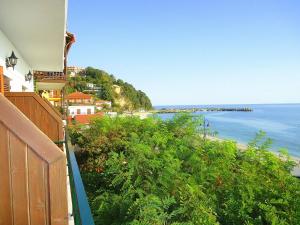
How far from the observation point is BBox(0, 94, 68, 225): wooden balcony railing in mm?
1507

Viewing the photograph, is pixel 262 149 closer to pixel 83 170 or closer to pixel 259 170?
pixel 259 170

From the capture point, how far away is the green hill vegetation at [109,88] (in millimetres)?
105375

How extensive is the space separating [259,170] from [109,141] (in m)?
4.75

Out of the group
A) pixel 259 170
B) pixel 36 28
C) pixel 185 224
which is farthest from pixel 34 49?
pixel 259 170

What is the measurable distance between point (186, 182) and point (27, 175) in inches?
231

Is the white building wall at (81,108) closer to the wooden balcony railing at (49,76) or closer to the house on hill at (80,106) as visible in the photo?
the house on hill at (80,106)

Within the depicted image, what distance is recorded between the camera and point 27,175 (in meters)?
1.52

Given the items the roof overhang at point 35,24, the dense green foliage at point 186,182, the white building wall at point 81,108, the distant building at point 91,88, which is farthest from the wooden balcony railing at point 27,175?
the distant building at point 91,88

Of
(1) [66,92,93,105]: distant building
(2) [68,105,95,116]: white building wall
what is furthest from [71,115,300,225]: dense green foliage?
(1) [66,92,93,105]: distant building

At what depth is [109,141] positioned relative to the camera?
10.7m

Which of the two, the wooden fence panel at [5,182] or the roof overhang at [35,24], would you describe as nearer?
the wooden fence panel at [5,182]

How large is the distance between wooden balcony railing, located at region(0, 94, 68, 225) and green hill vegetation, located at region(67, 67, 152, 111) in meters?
92.8

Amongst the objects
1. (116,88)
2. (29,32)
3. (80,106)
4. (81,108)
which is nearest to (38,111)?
(29,32)

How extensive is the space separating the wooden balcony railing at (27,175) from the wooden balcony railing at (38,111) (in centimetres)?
342
